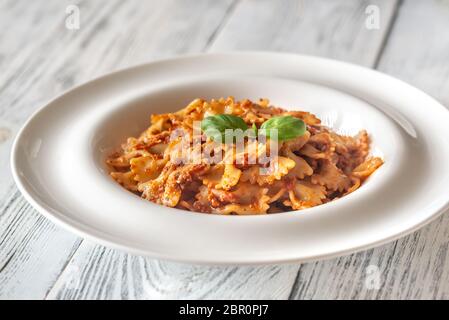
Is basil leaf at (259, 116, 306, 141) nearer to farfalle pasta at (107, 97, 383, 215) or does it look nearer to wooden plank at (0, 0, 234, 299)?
farfalle pasta at (107, 97, 383, 215)

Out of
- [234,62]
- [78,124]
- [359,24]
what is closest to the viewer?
[78,124]

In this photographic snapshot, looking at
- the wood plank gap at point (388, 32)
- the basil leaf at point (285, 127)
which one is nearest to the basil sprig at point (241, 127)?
the basil leaf at point (285, 127)

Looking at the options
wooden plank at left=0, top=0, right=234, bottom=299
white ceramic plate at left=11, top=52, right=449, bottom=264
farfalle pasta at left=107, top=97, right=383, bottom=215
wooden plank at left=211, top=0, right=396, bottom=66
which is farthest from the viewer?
wooden plank at left=211, top=0, right=396, bottom=66

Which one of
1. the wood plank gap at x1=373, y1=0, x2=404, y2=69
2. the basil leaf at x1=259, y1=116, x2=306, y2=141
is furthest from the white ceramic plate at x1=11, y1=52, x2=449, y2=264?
the wood plank gap at x1=373, y1=0, x2=404, y2=69

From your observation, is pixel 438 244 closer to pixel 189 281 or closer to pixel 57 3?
pixel 189 281

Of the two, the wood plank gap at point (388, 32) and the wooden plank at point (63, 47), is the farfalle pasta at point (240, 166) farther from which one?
the wood plank gap at point (388, 32)

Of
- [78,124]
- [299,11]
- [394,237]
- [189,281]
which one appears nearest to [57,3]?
[299,11]

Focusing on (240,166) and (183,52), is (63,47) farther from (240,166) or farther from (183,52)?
(240,166)
